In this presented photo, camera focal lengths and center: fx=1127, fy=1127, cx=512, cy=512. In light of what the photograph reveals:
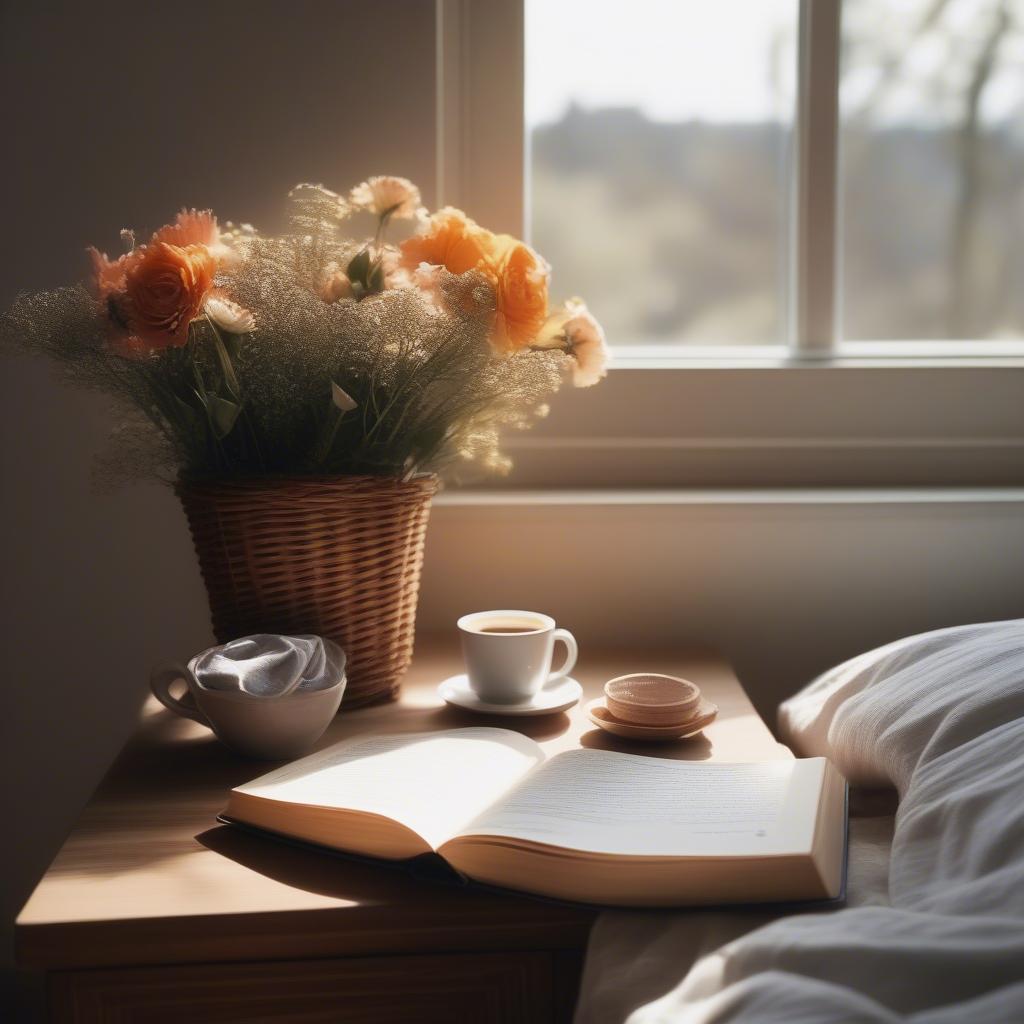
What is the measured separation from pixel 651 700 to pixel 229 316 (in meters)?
0.46

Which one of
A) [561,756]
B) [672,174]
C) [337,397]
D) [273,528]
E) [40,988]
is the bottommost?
[40,988]

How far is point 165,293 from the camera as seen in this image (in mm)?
824

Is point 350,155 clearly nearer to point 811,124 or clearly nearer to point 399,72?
point 399,72

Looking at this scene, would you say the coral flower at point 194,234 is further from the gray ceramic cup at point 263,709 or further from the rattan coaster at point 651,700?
the rattan coaster at point 651,700

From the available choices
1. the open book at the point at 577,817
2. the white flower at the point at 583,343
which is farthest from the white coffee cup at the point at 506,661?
the white flower at the point at 583,343

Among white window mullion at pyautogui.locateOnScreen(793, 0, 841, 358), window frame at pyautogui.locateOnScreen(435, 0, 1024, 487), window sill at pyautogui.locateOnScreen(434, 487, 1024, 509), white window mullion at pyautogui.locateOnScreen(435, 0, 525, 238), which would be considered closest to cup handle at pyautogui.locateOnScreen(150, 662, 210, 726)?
window sill at pyautogui.locateOnScreen(434, 487, 1024, 509)

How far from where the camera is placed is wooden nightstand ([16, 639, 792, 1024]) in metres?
0.65

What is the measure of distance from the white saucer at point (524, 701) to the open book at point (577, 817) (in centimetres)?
10

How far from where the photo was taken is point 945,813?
0.70m

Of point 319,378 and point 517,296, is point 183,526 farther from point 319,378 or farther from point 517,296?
point 517,296

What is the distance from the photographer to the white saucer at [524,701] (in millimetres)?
979

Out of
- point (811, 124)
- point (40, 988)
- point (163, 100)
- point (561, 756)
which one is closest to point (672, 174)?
point (811, 124)

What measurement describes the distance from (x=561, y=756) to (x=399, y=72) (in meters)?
0.83

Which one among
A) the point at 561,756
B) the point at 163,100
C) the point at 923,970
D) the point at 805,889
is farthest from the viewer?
the point at 163,100
